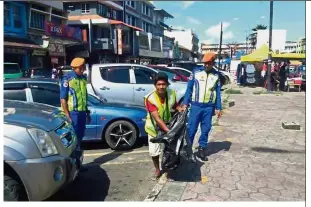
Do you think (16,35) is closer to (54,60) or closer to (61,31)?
(54,60)

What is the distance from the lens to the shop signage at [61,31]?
27.1 m

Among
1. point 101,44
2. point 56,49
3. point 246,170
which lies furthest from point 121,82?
point 101,44

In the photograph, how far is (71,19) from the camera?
128 feet

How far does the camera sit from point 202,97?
5.43 metres

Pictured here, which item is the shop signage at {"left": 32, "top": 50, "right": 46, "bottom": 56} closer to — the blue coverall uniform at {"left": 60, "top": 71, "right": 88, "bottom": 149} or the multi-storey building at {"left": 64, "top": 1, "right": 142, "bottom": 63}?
the multi-storey building at {"left": 64, "top": 1, "right": 142, "bottom": 63}

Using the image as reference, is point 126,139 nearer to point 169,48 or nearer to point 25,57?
point 25,57

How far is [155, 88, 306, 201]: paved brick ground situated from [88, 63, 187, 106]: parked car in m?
2.22

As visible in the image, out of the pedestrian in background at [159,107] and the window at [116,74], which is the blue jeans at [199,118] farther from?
the window at [116,74]

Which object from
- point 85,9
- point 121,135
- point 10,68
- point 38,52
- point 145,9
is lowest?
point 121,135

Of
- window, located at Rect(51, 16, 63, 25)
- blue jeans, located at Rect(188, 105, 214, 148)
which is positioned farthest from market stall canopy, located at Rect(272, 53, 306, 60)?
window, located at Rect(51, 16, 63, 25)

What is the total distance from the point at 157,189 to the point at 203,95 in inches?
72.8

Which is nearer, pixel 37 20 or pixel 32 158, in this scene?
pixel 32 158

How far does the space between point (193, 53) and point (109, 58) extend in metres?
58.1
